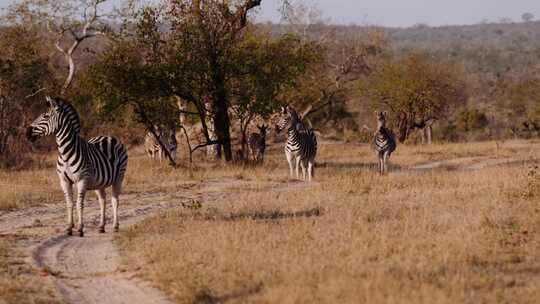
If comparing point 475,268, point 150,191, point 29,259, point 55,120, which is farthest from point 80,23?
point 475,268

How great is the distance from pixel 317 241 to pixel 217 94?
52.3 feet

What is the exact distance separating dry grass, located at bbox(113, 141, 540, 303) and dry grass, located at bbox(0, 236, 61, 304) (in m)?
1.26

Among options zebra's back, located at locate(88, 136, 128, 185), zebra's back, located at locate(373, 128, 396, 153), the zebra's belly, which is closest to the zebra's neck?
the zebra's belly

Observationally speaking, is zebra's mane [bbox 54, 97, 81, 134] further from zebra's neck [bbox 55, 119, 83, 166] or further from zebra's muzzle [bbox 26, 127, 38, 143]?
zebra's muzzle [bbox 26, 127, 38, 143]

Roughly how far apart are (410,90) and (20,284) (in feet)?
122

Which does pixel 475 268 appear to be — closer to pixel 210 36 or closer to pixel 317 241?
pixel 317 241

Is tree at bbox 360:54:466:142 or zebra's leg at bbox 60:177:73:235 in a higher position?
tree at bbox 360:54:466:142

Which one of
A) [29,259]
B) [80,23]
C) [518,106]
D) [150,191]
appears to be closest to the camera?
[29,259]

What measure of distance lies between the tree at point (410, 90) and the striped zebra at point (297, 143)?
2153cm

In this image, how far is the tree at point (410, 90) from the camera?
147 feet

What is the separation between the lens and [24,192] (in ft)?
62.7

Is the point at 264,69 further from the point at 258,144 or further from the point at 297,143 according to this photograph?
the point at 258,144

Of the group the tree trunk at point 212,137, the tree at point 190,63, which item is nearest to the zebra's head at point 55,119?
the tree at point 190,63

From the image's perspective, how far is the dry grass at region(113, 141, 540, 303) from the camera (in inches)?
348
